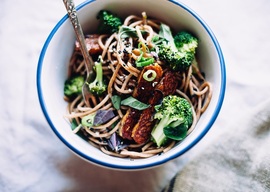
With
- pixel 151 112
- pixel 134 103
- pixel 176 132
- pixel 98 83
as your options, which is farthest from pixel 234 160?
pixel 98 83

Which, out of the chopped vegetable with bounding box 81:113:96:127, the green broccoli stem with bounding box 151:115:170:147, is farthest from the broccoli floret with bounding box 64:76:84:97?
the green broccoli stem with bounding box 151:115:170:147

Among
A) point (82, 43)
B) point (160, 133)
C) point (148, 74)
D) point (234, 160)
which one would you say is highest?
point (82, 43)

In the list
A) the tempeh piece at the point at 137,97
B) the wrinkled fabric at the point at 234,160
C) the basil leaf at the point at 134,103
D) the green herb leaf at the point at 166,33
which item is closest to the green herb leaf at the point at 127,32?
the green herb leaf at the point at 166,33

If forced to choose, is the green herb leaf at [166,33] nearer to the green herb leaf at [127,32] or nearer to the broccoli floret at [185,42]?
the broccoli floret at [185,42]

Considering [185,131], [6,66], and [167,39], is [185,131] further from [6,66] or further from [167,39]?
[6,66]

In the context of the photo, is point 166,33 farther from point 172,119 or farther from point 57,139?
point 57,139

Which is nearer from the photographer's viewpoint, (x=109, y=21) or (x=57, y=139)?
(x=109, y=21)

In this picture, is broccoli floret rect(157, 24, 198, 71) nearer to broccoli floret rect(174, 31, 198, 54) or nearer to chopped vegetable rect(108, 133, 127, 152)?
broccoli floret rect(174, 31, 198, 54)

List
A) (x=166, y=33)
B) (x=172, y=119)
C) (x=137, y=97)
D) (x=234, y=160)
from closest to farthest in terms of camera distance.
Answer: (x=172, y=119)
(x=137, y=97)
(x=166, y=33)
(x=234, y=160)
